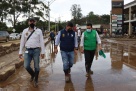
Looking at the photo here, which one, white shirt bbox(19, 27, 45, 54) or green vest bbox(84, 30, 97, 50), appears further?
green vest bbox(84, 30, 97, 50)

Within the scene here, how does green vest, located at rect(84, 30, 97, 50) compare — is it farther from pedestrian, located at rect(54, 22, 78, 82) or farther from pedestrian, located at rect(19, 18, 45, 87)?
pedestrian, located at rect(19, 18, 45, 87)

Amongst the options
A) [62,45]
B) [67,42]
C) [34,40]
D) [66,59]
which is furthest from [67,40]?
[34,40]

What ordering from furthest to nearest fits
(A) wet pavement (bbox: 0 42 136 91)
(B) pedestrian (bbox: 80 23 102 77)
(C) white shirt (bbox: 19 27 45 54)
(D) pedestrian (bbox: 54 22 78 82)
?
1. (B) pedestrian (bbox: 80 23 102 77)
2. (D) pedestrian (bbox: 54 22 78 82)
3. (C) white shirt (bbox: 19 27 45 54)
4. (A) wet pavement (bbox: 0 42 136 91)

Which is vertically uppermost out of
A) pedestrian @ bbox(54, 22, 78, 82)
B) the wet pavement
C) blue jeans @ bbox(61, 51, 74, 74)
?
pedestrian @ bbox(54, 22, 78, 82)

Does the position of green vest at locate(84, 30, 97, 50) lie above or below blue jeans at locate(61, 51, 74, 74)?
above

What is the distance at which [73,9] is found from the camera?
5472 inches

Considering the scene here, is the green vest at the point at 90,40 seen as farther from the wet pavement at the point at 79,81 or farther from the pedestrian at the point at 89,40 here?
the wet pavement at the point at 79,81

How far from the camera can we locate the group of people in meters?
7.38

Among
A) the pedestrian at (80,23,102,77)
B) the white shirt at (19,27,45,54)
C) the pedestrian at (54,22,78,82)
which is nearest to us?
the white shirt at (19,27,45,54)

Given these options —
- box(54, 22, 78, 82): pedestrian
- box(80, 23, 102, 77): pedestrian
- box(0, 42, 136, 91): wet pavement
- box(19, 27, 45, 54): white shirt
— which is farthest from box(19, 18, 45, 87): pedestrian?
box(80, 23, 102, 77): pedestrian

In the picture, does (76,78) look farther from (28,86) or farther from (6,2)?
(6,2)

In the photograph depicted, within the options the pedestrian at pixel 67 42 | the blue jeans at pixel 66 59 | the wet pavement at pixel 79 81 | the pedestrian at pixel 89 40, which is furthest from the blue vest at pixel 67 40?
the wet pavement at pixel 79 81

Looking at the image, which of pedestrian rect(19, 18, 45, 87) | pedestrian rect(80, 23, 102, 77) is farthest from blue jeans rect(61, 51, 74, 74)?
pedestrian rect(19, 18, 45, 87)

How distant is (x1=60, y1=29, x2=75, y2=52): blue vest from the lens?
7.96m
